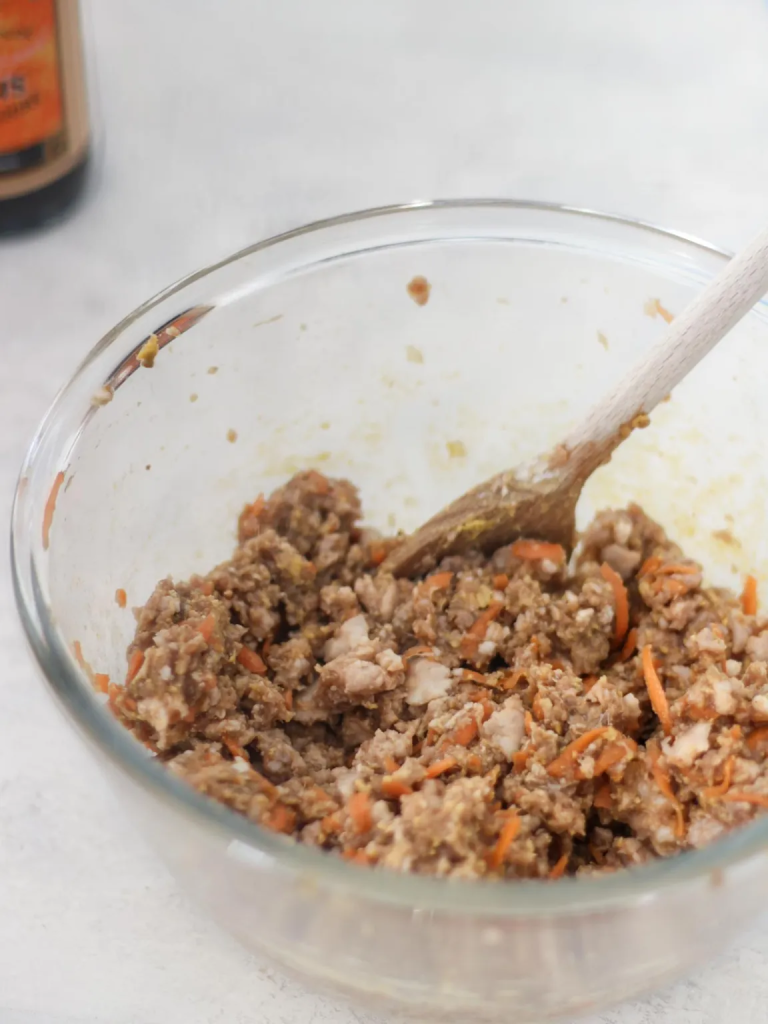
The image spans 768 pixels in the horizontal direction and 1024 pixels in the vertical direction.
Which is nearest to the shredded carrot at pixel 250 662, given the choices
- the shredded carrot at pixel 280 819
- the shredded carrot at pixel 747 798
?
the shredded carrot at pixel 280 819

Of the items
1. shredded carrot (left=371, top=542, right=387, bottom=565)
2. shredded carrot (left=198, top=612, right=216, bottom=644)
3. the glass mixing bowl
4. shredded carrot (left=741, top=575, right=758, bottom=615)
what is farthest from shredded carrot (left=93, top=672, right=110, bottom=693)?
shredded carrot (left=741, top=575, right=758, bottom=615)

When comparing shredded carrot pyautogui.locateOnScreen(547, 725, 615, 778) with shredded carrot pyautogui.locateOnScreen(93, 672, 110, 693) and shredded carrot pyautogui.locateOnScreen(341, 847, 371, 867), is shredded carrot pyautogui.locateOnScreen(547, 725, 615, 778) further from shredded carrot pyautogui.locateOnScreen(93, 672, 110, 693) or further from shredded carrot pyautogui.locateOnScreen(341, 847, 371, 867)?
shredded carrot pyautogui.locateOnScreen(93, 672, 110, 693)

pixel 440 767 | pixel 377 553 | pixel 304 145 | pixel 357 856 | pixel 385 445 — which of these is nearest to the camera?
pixel 357 856

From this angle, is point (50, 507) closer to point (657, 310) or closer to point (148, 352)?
point (148, 352)

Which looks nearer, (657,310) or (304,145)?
(657,310)

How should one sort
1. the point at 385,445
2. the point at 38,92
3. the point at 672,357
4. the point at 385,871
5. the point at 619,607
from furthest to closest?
the point at 38,92 < the point at 385,445 < the point at 619,607 < the point at 672,357 < the point at 385,871

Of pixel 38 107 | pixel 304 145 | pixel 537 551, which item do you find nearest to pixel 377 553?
pixel 537 551

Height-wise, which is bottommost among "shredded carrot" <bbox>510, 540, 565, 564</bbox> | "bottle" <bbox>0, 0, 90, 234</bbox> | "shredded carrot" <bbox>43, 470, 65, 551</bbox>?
"shredded carrot" <bbox>510, 540, 565, 564</bbox>
